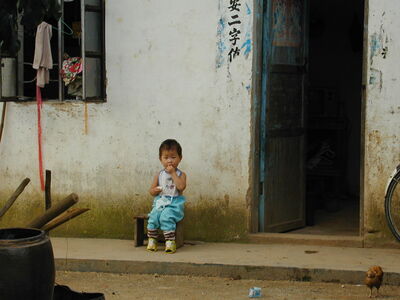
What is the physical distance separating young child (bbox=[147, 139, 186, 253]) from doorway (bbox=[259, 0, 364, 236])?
0.88m

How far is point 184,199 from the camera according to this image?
28.6 feet

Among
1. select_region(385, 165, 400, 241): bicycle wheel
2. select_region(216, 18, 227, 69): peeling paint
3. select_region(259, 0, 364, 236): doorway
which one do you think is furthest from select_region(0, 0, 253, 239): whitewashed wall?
select_region(385, 165, 400, 241): bicycle wheel

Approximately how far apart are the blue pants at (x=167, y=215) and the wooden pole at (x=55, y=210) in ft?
8.75

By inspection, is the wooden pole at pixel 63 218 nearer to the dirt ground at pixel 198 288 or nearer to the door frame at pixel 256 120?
the dirt ground at pixel 198 288

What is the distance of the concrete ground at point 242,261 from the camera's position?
25.8 feet

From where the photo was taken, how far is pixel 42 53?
8.95 m

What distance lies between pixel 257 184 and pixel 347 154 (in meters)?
3.64

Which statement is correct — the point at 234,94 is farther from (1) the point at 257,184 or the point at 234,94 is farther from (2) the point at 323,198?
(2) the point at 323,198

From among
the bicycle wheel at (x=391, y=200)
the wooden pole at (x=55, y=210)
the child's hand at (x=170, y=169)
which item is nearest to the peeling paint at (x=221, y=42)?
the child's hand at (x=170, y=169)

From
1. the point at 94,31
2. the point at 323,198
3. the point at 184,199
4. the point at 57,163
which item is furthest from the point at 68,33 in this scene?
the point at 323,198

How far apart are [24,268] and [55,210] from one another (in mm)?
418

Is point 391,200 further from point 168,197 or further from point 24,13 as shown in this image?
point 24,13

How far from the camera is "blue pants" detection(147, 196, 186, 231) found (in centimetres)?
855

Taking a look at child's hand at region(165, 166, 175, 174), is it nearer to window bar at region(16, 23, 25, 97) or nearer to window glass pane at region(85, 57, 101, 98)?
window glass pane at region(85, 57, 101, 98)
